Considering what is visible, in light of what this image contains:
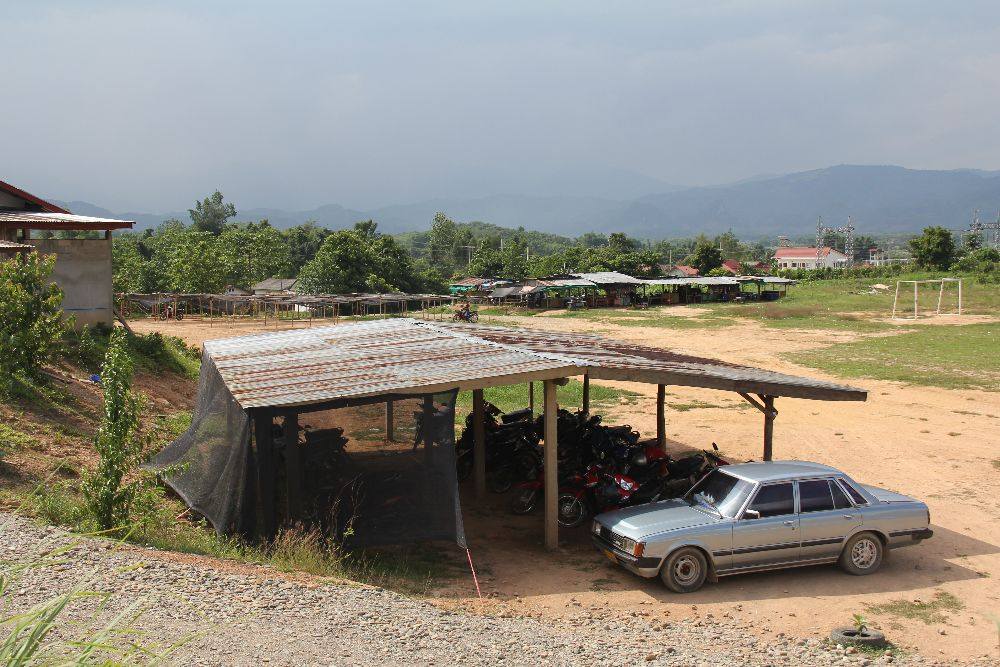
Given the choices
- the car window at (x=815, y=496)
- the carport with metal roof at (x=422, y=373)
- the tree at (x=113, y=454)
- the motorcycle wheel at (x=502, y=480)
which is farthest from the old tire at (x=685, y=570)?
the tree at (x=113, y=454)

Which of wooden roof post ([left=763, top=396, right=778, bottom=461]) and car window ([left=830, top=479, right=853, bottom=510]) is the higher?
wooden roof post ([left=763, top=396, right=778, bottom=461])

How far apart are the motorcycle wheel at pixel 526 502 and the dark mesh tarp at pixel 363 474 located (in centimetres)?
263

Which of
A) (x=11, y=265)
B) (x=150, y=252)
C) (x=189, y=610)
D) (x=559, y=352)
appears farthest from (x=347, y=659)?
(x=150, y=252)

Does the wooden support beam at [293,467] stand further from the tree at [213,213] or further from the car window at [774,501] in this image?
the tree at [213,213]

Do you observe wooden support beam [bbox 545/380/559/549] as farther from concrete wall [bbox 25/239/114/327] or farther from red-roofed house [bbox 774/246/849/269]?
red-roofed house [bbox 774/246/849/269]

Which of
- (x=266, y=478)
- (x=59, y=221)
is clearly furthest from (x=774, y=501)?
(x=59, y=221)

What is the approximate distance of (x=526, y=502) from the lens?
1184 cm

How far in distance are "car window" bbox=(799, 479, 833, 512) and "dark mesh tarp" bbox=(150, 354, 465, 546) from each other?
4108 millimetres

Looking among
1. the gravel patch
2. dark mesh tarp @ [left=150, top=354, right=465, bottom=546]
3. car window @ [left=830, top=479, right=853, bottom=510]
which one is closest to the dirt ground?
the gravel patch

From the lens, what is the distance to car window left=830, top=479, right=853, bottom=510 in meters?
9.55

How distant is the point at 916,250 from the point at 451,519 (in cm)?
8429

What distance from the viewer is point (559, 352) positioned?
11766 millimetres

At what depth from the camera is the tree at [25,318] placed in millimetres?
13117

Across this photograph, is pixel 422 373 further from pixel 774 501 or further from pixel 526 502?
pixel 774 501
